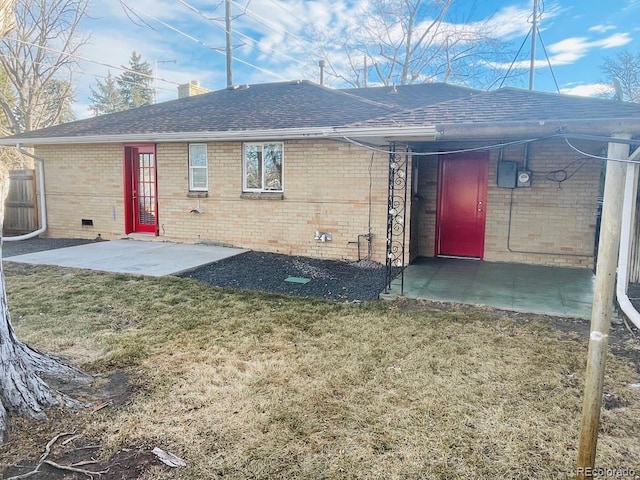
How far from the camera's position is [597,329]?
234 cm

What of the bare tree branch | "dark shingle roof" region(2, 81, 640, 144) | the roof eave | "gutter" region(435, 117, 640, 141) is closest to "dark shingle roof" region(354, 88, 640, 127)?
"dark shingle roof" region(2, 81, 640, 144)

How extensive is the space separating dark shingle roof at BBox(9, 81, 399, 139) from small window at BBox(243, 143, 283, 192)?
0.58m

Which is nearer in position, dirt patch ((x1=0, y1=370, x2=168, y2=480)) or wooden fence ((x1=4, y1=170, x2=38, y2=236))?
dirt patch ((x1=0, y1=370, x2=168, y2=480))

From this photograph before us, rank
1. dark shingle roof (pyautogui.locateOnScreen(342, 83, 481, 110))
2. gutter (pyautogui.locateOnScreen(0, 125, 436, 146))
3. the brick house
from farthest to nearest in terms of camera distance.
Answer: dark shingle roof (pyautogui.locateOnScreen(342, 83, 481, 110)), the brick house, gutter (pyautogui.locateOnScreen(0, 125, 436, 146))

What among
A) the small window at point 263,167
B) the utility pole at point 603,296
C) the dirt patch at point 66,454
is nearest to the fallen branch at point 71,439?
the dirt patch at point 66,454

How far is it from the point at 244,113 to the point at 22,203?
7.60 m

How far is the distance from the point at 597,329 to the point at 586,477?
32.8 inches

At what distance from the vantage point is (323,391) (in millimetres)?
3783

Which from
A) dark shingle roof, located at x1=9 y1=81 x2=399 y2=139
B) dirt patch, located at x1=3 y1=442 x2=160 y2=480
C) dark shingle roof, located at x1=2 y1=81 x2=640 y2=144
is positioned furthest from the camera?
dark shingle roof, located at x1=9 y1=81 x2=399 y2=139

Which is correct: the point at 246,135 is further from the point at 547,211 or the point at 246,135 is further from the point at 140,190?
the point at 547,211

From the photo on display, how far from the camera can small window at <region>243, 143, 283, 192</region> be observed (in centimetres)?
1010

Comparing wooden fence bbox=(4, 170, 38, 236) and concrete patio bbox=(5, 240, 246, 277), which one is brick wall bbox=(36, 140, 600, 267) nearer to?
concrete patio bbox=(5, 240, 246, 277)

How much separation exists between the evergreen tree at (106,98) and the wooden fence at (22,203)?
105 feet

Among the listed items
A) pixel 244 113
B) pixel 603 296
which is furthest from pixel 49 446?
pixel 244 113
